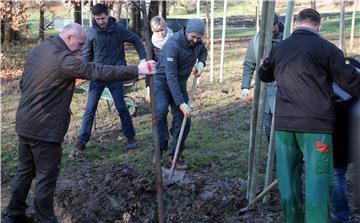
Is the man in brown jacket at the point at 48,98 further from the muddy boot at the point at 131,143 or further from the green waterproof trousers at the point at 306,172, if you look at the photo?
the muddy boot at the point at 131,143

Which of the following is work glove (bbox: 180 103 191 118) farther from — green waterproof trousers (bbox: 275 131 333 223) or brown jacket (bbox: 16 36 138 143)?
green waterproof trousers (bbox: 275 131 333 223)

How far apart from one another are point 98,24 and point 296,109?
377 centimetres

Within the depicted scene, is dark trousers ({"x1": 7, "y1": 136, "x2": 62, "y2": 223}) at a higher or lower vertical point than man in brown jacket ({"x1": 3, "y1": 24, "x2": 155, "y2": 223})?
lower

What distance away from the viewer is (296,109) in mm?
4008

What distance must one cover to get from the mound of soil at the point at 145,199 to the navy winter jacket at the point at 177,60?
3.34 feet

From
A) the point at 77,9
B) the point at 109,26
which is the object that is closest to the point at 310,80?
the point at 109,26

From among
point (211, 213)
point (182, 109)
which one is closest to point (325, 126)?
point (211, 213)

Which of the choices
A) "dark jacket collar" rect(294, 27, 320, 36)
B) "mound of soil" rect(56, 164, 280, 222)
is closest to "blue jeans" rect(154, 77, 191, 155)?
"mound of soil" rect(56, 164, 280, 222)

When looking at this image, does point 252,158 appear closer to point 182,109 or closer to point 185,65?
point 182,109

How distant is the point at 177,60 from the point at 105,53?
4.80 ft

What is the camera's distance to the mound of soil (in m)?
5.30

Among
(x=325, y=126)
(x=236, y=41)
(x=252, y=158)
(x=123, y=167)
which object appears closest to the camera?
(x=325, y=126)

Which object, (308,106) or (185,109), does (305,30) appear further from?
(185,109)

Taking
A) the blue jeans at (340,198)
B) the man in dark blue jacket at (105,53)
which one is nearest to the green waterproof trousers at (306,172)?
the blue jeans at (340,198)
